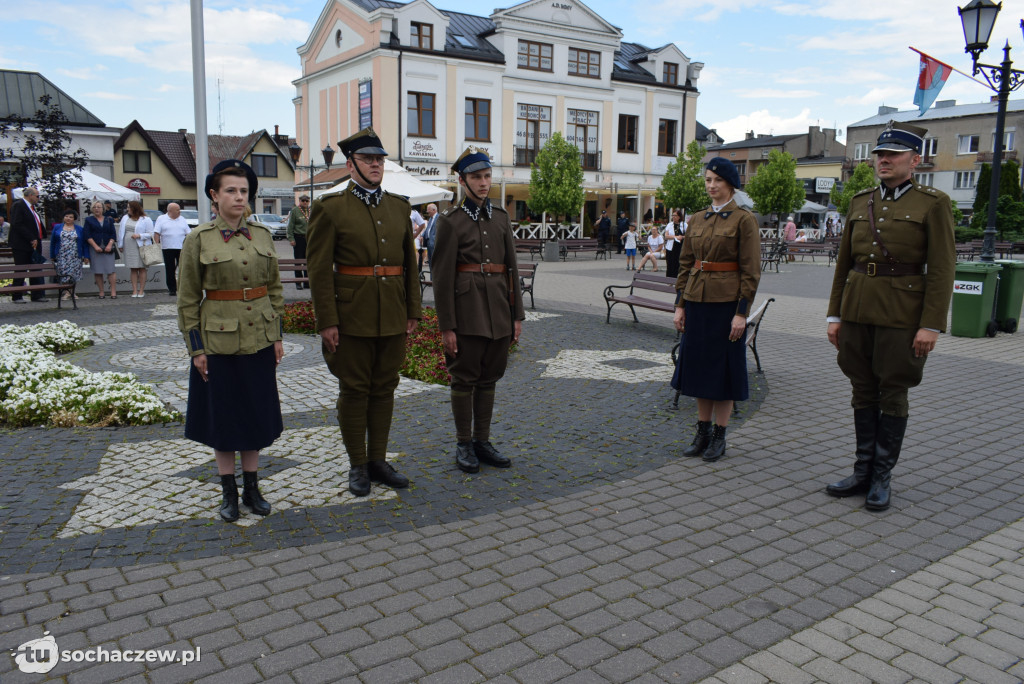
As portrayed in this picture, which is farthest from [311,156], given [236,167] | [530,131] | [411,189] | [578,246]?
[236,167]

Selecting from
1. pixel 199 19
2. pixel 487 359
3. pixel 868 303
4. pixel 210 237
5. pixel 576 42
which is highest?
pixel 576 42

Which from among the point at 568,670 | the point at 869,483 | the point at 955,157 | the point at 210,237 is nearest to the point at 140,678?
the point at 568,670

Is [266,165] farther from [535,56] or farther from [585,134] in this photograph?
[585,134]

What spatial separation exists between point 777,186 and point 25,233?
36.6 meters

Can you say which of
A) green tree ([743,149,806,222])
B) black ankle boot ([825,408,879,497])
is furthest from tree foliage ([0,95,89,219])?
green tree ([743,149,806,222])

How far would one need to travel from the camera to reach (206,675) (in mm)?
3016

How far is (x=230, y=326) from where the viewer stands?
4293 millimetres

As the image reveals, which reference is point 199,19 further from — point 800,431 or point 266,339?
point 800,431

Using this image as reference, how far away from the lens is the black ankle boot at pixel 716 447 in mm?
5711

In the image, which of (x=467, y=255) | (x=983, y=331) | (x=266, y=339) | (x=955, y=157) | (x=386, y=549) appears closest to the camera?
(x=386, y=549)

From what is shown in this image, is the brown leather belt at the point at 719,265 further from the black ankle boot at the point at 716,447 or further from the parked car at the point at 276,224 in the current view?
the parked car at the point at 276,224

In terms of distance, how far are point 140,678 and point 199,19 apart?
11504 millimetres

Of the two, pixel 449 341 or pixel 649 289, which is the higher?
pixel 449 341

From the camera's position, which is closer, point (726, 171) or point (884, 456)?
point (884, 456)
